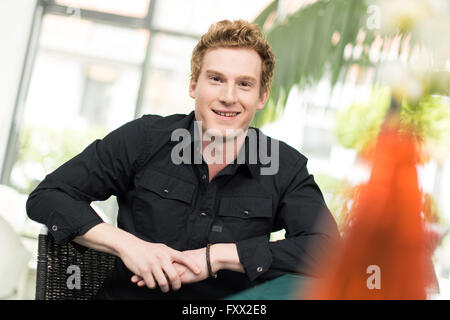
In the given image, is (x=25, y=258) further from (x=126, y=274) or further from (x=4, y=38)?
(x=126, y=274)

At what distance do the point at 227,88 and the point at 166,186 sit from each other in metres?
0.29

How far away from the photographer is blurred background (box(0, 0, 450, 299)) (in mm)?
1728

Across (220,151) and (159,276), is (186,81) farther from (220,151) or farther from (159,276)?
(159,276)

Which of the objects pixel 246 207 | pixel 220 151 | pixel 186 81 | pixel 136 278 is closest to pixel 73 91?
pixel 186 81

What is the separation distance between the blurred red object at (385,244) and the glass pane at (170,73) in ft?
5.38

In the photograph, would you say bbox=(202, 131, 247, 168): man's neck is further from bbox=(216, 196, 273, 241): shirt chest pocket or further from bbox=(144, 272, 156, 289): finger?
bbox=(144, 272, 156, 289): finger

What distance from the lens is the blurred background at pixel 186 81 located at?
173 centimetres

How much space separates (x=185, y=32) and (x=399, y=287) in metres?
2.12

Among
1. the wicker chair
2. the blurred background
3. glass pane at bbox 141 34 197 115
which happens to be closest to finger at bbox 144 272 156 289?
the wicker chair

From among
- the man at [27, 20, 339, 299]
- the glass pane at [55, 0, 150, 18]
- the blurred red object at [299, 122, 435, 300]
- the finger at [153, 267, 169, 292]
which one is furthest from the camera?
the glass pane at [55, 0, 150, 18]

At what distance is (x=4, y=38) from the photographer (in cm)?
287

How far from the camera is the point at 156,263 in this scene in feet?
3.28

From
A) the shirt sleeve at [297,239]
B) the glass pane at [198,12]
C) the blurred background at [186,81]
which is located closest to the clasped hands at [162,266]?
the shirt sleeve at [297,239]

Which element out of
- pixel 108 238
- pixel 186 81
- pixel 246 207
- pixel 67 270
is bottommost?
pixel 67 270
